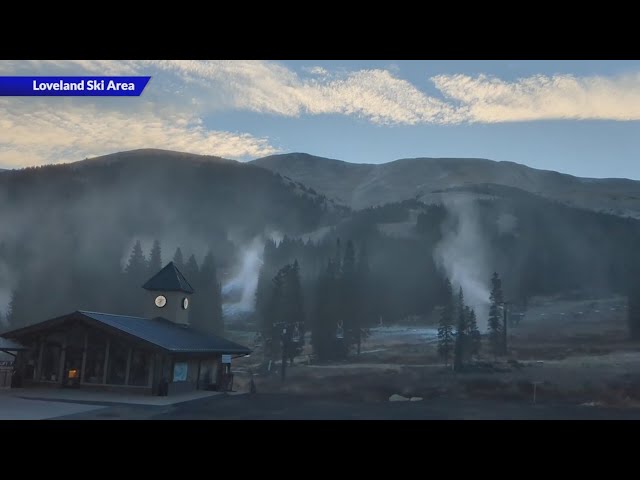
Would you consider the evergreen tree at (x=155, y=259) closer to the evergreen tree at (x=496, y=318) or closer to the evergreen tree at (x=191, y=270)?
the evergreen tree at (x=191, y=270)

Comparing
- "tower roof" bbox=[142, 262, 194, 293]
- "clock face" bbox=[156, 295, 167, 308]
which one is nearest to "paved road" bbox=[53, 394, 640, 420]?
"clock face" bbox=[156, 295, 167, 308]

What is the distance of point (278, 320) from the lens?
1788 inches

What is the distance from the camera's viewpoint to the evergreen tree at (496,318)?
40250mm

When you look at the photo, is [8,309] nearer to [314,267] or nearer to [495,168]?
[314,267]

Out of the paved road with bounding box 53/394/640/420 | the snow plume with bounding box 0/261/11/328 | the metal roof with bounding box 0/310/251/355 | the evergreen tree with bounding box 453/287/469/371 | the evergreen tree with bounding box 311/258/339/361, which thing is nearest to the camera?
the paved road with bounding box 53/394/640/420

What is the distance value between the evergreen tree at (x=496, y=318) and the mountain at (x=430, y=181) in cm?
1252

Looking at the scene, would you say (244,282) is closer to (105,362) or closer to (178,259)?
(178,259)

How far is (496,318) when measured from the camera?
41125 millimetres

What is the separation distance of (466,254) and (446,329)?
7.83 meters

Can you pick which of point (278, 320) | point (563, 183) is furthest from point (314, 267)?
point (563, 183)

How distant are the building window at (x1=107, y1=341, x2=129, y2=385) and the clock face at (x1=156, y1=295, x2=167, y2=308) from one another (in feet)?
27.4

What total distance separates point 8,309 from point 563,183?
52.3 meters

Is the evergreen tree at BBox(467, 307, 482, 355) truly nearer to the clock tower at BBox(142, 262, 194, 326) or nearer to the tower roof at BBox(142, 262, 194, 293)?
the tower roof at BBox(142, 262, 194, 293)

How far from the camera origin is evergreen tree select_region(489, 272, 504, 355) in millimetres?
40250
